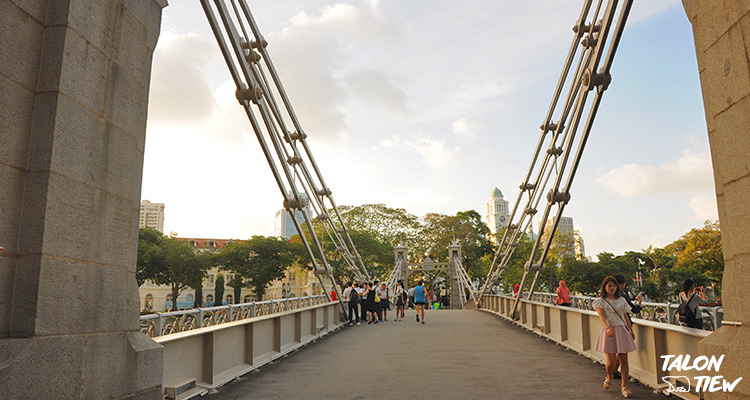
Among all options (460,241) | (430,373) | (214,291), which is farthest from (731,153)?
(214,291)

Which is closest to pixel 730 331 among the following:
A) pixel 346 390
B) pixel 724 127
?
pixel 724 127

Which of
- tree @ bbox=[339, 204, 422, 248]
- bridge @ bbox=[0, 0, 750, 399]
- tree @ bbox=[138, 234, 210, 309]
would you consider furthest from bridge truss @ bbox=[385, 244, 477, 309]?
bridge @ bbox=[0, 0, 750, 399]

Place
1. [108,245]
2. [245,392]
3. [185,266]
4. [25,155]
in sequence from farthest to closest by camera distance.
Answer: [185,266]
[245,392]
[108,245]
[25,155]

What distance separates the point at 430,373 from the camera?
7.57 meters

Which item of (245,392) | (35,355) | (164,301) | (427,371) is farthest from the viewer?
(164,301)

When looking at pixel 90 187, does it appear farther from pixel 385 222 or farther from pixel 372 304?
pixel 385 222

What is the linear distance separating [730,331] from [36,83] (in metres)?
4.82

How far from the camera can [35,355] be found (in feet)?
11.0

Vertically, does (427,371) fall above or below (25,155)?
below

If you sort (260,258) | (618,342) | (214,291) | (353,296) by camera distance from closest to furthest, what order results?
1. (618,342)
2. (353,296)
3. (260,258)
4. (214,291)

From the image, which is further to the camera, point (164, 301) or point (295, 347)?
point (164, 301)

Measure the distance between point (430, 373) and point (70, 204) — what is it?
17.1ft

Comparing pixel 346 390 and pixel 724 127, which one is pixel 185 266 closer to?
pixel 346 390

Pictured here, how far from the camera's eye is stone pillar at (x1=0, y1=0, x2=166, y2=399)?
3.43m
